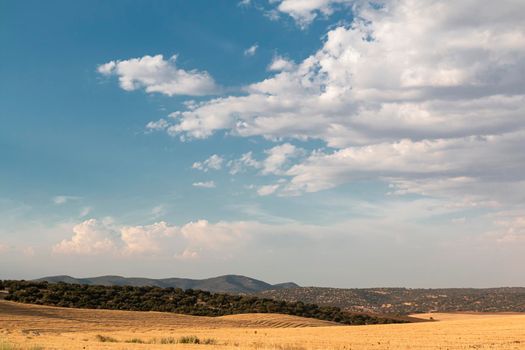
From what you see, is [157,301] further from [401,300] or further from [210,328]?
[401,300]

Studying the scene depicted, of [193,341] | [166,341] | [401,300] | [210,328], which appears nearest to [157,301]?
Result: [210,328]

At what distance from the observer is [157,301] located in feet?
306

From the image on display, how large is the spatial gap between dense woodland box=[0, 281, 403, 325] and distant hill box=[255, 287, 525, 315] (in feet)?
132

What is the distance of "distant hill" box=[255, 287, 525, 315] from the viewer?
14562 cm

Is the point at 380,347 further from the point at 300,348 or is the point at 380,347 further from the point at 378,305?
the point at 378,305

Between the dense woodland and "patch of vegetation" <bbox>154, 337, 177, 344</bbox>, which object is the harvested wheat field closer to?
"patch of vegetation" <bbox>154, 337, 177, 344</bbox>

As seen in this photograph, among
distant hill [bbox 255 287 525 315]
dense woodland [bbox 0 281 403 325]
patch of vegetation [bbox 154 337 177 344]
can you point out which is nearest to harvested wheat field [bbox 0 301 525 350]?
patch of vegetation [bbox 154 337 177 344]

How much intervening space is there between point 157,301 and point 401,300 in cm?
10259

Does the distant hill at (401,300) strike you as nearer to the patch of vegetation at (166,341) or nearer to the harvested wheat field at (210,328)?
the harvested wheat field at (210,328)

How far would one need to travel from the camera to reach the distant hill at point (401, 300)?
145625mm

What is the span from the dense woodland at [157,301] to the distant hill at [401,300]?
4034cm

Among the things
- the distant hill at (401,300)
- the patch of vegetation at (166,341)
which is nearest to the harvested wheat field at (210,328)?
the patch of vegetation at (166,341)

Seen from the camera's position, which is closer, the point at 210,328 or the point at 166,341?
the point at 166,341

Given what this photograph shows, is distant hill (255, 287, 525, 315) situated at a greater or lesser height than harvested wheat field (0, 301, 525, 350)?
greater
